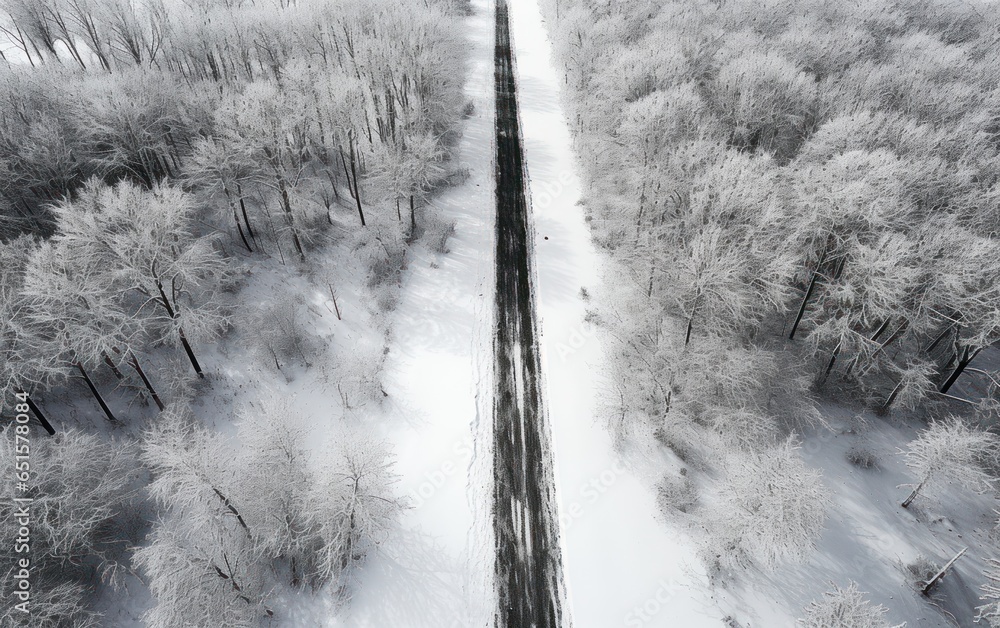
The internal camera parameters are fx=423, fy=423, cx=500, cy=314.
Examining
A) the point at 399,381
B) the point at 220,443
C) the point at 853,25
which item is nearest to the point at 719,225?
the point at 399,381

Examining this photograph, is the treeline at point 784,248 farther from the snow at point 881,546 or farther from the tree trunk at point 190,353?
the tree trunk at point 190,353

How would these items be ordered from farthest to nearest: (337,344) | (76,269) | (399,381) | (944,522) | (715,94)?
(715,94) < (337,344) < (399,381) < (76,269) < (944,522)

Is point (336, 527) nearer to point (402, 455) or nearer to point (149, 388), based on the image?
point (402, 455)

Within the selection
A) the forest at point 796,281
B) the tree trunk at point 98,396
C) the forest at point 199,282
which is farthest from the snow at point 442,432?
the tree trunk at point 98,396

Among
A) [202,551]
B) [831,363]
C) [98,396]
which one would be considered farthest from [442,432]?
[831,363]

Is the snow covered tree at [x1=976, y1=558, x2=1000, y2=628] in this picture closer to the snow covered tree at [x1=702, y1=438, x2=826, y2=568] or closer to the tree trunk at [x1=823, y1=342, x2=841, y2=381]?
the snow covered tree at [x1=702, y1=438, x2=826, y2=568]

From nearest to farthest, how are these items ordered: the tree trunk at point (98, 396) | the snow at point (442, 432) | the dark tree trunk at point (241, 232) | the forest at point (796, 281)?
the snow at point (442, 432) < the forest at point (796, 281) < the tree trunk at point (98, 396) < the dark tree trunk at point (241, 232)
